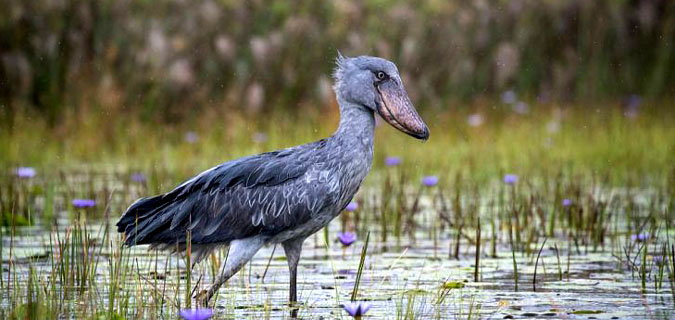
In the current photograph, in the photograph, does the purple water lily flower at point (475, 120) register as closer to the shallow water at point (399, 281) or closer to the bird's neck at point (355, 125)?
the shallow water at point (399, 281)

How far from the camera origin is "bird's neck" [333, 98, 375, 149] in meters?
5.79

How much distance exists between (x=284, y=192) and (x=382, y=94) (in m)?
0.74

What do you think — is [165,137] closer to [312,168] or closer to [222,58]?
[222,58]

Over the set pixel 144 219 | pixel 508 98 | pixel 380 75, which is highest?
pixel 508 98

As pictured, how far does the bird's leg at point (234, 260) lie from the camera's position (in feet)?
17.5

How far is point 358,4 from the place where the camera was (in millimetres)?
14102

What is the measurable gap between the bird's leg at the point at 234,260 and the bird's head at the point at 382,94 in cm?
90

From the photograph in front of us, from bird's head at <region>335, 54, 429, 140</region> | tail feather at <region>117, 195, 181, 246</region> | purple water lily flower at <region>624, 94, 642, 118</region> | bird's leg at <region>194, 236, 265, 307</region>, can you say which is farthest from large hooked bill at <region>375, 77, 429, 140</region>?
purple water lily flower at <region>624, 94, 642, 118</region>

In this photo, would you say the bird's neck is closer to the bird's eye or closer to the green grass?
the bird's eye

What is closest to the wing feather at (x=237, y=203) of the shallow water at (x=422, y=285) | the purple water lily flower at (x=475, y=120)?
the shallow water at (x=422, y=285)

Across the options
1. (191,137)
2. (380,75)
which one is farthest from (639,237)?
(191,137)

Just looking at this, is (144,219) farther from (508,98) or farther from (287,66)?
(508,98)

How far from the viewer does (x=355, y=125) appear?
5.81 metres

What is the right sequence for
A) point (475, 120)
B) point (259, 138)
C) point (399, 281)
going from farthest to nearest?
point (475, 120) → point (259, 138) → point (399, 281)
